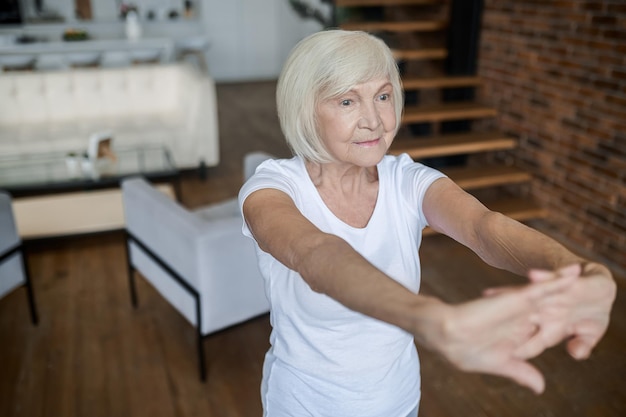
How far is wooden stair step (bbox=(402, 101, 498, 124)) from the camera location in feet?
12.9

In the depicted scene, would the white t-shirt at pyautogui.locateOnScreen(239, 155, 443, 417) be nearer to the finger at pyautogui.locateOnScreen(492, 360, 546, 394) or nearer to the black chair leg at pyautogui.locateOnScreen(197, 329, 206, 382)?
the finger at pyautogui.locateOnScreen(492, 360, 546, 394)

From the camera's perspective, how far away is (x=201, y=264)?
2.30m

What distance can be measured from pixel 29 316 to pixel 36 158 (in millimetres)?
2020

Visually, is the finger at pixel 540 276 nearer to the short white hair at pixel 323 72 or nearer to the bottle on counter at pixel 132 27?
the short white hair at pixel 323 72

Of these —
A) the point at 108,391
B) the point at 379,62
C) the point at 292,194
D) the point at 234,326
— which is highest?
the point at 379,62

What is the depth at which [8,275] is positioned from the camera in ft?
9.05

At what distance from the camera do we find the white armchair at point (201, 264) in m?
2.31

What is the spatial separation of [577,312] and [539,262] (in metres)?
0.16

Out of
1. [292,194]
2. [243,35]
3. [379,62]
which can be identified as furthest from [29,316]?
[243,35]

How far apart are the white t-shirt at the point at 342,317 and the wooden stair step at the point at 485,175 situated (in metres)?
2.76

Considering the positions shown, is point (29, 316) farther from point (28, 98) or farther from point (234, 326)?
point (28, 98)

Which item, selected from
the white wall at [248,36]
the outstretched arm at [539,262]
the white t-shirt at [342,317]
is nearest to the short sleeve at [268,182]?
→ the white t-shirt at [342,317]

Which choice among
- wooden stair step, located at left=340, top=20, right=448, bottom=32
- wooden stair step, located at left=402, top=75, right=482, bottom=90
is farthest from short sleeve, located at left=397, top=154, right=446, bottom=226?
wooden stair step, located at left=340, top=20, right=448, bottom=32

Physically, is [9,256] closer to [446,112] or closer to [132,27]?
[446,112]
